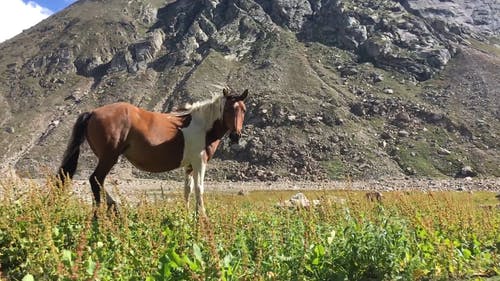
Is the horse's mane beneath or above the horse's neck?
above

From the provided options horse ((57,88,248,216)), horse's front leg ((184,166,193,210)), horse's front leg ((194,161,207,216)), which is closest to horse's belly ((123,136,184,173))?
horse ((57,88,248,216))

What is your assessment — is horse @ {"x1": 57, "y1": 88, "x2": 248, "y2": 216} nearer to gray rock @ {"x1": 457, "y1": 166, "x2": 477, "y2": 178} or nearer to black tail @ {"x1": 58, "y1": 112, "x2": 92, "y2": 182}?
black tail @ {"x1": 58, "y1": 112, "x2": 92, "y2": 182}

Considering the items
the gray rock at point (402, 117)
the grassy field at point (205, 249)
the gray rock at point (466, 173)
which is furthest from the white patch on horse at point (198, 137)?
the gray rock at point (402, 117)

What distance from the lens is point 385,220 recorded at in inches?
259

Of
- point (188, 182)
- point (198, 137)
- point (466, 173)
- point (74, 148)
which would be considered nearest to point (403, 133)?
point (466, 173)

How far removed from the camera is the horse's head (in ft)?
37.1

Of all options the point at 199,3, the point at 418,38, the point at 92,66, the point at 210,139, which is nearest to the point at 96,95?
the point at 92,66

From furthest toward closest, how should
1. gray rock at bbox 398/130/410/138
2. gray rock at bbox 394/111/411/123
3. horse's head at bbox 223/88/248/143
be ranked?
1. gray rock at bbox 394/111/411/123
2. gray rock at bbox 398/130/410/138
3. horse's head at bbox 223/88/248/143

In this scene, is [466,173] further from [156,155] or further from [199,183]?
[156,155]

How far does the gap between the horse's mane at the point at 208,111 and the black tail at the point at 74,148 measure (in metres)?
2.42

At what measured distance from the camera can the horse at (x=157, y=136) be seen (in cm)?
980

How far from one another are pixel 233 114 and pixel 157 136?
1.98m

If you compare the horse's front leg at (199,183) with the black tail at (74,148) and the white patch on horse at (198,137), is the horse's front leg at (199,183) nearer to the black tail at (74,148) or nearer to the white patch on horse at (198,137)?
the white patch on horse at (198,137)

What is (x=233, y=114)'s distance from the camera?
37.2ft
